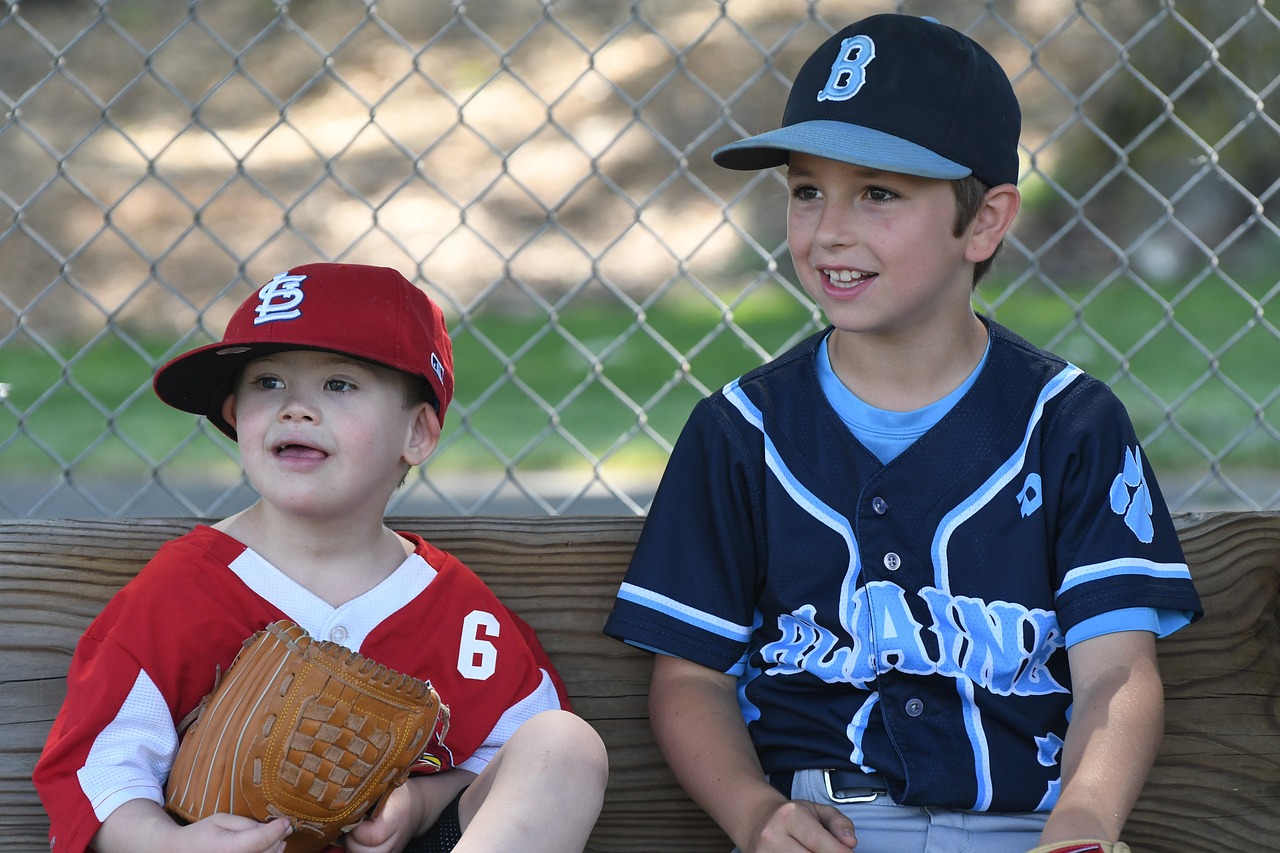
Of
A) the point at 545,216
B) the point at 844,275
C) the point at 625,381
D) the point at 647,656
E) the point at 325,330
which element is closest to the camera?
the point at 325,330

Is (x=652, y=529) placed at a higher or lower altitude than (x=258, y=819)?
higher

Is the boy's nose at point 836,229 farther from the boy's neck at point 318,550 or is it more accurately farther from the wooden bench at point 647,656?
the boy's neck at point 318,550

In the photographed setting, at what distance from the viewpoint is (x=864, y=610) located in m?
1.96

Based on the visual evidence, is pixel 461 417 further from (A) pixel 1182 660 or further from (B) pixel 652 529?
(A) pixel 1182 660

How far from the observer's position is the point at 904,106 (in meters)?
1.94

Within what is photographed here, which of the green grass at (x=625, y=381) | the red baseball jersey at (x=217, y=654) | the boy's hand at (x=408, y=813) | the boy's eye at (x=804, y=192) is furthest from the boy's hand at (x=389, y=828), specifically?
the green grass at (x=625, y=381)

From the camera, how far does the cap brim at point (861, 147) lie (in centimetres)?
189

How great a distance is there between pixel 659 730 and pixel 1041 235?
9.89 m

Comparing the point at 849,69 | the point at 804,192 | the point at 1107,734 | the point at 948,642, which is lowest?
the point at 1107,734

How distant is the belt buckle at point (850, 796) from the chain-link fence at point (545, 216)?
3.41 meters

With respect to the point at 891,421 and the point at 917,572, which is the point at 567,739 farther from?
the point at 891,421

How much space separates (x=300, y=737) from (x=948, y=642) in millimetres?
859

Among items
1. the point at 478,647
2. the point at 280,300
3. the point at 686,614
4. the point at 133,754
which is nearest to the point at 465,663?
the point at 478,647

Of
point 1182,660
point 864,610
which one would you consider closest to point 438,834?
point 864,610
